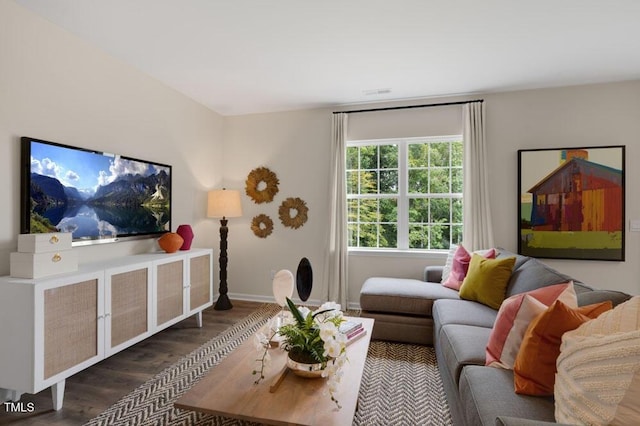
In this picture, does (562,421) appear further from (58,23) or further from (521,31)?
(58,23)

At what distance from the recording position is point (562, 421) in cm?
101

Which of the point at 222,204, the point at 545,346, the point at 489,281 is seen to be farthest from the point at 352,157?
the point at 545,346

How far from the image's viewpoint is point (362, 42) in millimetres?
2498

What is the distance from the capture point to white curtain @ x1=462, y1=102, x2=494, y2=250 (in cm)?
345

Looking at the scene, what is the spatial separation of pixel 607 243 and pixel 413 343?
2.40 meters

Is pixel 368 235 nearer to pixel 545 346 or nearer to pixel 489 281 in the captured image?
pixel 489 281

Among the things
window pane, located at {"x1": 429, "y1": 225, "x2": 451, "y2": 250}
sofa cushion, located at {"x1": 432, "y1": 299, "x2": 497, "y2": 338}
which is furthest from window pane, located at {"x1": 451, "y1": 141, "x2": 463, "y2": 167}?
sofa cushion, located at {"x1": 432, "y1": 299, "x2": 497, "y2": 338}

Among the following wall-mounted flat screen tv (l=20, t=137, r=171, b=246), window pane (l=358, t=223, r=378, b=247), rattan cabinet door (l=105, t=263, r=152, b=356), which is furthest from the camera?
window pane (l=358, t=223, r=378, b=247)

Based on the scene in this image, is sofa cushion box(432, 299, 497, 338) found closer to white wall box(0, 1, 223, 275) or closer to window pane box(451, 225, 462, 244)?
window pane box(451, 225, 462, 244)

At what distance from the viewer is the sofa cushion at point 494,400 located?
1163 mm

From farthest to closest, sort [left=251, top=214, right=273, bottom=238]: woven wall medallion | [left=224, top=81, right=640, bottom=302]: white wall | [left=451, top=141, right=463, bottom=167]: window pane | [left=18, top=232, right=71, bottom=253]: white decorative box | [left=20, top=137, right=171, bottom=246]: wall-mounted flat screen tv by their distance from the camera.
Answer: [left=251, top=214, right=273, bottom=238]: woven wall medallion < [left=451, top=141, right=463, bottom=167]: window pane < [left=224, top=81, right=640, bottom=302]: white wall < [left=20, top=137, right=171, bottom=246]: wall-mounted flat screen tv < [left=18, top=232, right=71, bottom=253]: white decorative box

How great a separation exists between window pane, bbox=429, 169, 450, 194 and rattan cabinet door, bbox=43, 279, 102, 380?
11.6 feet

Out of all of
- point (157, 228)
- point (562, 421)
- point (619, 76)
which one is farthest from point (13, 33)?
point (619, 76)

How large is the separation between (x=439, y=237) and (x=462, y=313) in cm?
155
